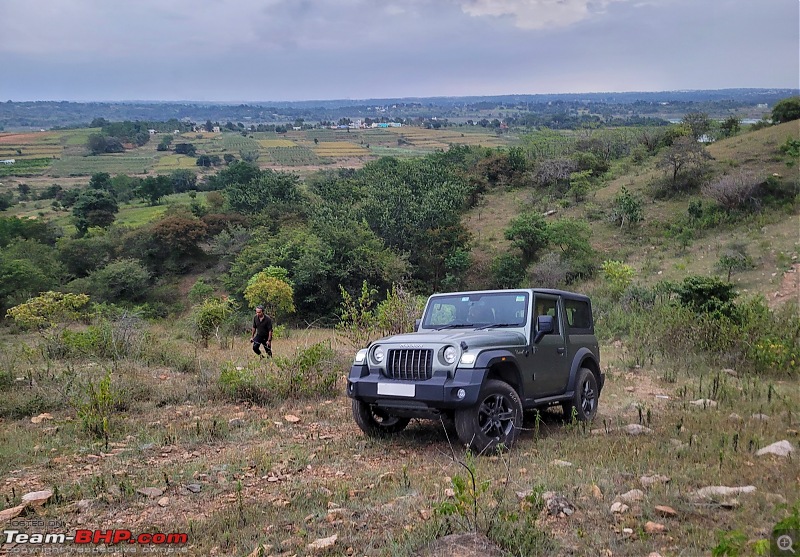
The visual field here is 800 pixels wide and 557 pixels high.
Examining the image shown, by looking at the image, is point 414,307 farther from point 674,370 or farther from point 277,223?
point 277,223

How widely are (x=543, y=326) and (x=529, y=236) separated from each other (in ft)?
85.1

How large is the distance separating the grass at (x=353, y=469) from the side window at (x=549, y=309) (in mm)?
1213

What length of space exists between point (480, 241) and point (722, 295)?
22.7 m

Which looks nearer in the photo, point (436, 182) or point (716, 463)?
point (716, 463)

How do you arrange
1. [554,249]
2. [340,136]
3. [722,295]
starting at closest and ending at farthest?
[722,295]
[554,249]
[340,136]

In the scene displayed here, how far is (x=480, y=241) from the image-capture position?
3650cm

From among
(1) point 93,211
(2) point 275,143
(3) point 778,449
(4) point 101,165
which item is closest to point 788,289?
(3) point 778,449

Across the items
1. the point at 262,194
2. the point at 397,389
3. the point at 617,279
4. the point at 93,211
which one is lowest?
the point at 617,279

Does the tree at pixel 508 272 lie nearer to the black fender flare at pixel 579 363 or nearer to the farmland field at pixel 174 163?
the black fender flare at pixel 579 363

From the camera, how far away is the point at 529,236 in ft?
105

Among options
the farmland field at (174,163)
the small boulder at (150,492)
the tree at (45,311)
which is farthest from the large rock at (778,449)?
the farmland field at (174,163)

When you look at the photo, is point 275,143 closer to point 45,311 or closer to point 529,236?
point 529,236

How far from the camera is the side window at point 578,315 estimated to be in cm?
782

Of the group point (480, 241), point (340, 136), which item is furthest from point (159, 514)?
point (340, 136)
